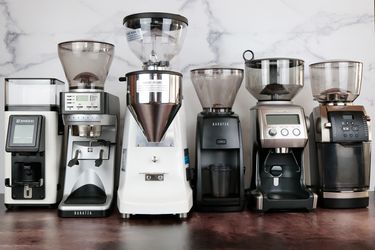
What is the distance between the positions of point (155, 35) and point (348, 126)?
2.13ft

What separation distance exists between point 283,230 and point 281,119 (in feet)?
1.17

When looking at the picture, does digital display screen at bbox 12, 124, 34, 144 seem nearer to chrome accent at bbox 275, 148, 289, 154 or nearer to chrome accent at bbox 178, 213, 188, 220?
chrome accent at bbox 178, 213, 188, 220

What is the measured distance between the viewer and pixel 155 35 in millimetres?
1328

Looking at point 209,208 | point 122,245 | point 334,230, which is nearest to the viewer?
point 122,245

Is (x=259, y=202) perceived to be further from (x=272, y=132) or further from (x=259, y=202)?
(x=272, y=132)

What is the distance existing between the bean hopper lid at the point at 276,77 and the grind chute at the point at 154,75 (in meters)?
0.29

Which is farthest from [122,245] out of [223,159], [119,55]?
[119,55]

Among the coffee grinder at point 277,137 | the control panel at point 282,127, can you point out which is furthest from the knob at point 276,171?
the control panel at point 282,127

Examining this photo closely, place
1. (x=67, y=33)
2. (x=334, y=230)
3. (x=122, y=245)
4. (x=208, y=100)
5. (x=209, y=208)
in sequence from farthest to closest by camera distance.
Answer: (x=67, y=33) < (x=208, y=100) < (x=209, y=208) < (x=334, y=230) < (x=122, y=245)

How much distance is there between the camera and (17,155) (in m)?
1.43

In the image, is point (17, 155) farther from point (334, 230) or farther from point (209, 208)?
point (334, 230)

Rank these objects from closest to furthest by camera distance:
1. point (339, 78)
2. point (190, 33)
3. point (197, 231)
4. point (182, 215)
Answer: point (197, 231)
point (182, 215)
point (339, 78)
point (190, 33)

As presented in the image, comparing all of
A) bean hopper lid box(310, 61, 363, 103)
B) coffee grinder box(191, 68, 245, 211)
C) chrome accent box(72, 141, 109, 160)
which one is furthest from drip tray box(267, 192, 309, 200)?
chrome accent box(72, 141, 109, 160)

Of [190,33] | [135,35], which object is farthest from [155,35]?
[190,33]
